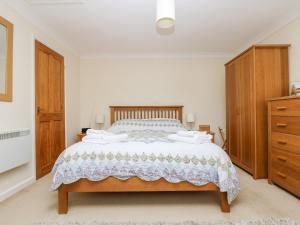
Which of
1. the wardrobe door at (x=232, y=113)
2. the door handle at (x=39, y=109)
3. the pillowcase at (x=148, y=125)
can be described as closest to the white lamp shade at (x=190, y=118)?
the pillowcase at (x=148, y=125)

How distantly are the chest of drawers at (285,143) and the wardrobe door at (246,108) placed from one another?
0.32 m

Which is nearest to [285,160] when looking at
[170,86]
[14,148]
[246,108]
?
[246,108]

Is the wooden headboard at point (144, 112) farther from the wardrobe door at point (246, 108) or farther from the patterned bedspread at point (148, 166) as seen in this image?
the patterned bedspread at point (148, 166)

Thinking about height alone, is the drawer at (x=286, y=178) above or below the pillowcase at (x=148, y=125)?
below

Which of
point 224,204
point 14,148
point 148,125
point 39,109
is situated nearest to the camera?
point 224,204

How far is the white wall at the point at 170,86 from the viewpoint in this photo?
14.7 ft

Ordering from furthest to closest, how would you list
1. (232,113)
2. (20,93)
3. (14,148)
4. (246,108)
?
1. (232,113)
2. (246,108)
3. (20,93)
4. (14,148)

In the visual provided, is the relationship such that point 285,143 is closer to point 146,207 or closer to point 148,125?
point 146,207

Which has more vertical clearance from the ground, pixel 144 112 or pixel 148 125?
pixel 144 112

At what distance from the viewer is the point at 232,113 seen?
3.70 m

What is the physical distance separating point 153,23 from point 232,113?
209 centimetres

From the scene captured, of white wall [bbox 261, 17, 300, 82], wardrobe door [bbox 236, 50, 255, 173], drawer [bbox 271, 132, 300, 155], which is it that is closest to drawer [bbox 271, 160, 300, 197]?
drawer [bbox 271, 132, 300, 155]

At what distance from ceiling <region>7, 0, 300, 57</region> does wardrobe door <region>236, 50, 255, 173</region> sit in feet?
1.84

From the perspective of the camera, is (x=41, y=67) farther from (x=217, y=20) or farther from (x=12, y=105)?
(x=217, y=20)
